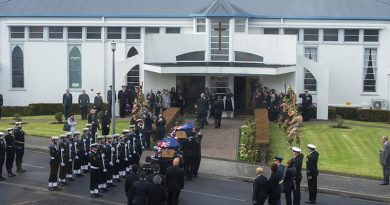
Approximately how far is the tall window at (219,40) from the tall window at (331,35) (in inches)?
276

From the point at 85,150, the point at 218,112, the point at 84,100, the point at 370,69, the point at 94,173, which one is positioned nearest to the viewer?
the point at 94,173

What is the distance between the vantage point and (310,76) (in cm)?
4481

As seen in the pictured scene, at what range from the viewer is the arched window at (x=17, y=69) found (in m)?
46.3

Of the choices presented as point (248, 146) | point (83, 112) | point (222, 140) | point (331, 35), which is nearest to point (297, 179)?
point (248, 146)

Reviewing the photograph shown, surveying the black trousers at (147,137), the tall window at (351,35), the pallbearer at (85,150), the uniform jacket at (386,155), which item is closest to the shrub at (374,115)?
the tall window at (351,35)

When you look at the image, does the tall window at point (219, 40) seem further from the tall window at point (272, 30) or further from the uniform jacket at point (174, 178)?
the uniform jacket at point (174, 178)

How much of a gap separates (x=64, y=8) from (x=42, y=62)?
12.2 ft

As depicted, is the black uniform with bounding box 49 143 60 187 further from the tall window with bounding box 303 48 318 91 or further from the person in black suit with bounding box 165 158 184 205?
the tall window with bounding box 303 48 318 91

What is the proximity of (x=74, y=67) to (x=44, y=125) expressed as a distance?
967 cm

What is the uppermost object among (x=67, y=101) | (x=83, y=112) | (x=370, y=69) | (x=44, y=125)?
(x=370, y=69)

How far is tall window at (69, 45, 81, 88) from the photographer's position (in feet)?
150

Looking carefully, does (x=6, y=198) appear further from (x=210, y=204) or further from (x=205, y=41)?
(x=205, y=41)

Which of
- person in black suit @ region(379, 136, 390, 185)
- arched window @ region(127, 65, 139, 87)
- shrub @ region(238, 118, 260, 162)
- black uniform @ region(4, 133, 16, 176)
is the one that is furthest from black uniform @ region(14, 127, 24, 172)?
arched window @ region(127, 65, 139, 87)

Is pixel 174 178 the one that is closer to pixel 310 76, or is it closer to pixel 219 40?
pixel 219 40
